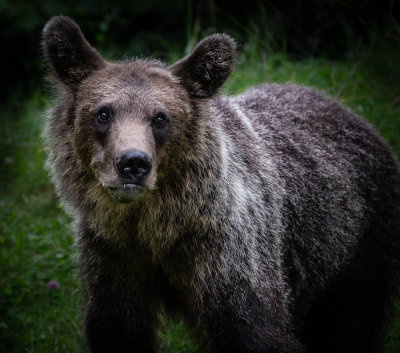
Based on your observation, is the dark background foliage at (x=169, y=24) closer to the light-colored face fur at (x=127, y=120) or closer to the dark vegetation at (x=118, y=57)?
the dark vegetation at (x=118, y=57)

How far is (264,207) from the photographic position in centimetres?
421

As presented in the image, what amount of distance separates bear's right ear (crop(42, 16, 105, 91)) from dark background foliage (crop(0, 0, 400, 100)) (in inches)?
181

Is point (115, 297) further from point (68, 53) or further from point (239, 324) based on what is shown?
point (68, 53)

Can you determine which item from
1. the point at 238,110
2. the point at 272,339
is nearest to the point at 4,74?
the point at 238,110

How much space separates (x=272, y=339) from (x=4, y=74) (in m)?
8.57

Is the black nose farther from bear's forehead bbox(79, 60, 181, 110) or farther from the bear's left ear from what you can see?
the bear's left ear

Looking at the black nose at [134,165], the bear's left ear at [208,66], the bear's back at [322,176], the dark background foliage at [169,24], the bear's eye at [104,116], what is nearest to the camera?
the black nose at [134,165]

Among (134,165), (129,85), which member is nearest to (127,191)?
(134,165)

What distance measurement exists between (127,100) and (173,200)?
2.31 feet

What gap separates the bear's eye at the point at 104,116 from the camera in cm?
365

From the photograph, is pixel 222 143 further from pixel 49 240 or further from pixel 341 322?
pixel 49 240

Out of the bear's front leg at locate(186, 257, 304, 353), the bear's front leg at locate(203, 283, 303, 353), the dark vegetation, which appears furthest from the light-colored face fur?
the dark vegetation

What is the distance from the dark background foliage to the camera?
28.6ft

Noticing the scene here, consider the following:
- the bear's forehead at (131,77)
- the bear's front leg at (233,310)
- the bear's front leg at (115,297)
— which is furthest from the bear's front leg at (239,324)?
the bear's forehead at (131,77)
